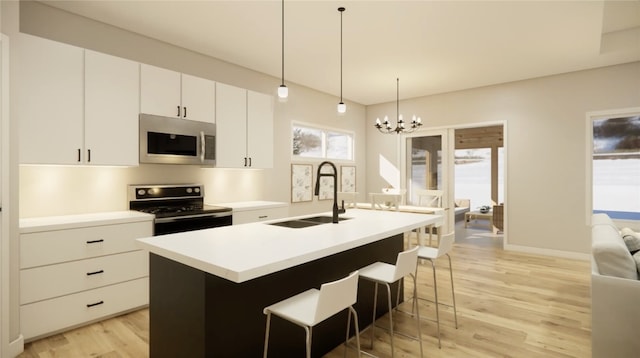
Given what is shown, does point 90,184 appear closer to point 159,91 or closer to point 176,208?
point 176,208

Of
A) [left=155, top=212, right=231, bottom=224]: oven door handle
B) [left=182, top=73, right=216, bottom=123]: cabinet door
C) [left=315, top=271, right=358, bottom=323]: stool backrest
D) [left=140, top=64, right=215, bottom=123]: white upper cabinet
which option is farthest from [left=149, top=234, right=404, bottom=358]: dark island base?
[left=182, top=73, right=216, bottom=123]: cabinet door

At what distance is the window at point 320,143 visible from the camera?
5594 mm

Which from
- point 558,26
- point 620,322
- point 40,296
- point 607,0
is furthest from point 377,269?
point 607,0

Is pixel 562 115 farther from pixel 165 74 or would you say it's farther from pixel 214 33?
pixel 165 74

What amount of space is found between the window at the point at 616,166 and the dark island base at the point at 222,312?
4.70 metres

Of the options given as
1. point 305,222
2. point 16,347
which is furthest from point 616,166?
point 16,347

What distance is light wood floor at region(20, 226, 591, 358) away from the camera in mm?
2420

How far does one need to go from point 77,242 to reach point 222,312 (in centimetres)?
175

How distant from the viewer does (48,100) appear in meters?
2.68

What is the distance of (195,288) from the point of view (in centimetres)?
168

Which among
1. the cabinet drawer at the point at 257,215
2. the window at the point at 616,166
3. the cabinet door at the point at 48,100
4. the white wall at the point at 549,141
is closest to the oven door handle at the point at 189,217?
the cabinet drawer at the point at 257,215

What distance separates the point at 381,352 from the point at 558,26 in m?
3.58

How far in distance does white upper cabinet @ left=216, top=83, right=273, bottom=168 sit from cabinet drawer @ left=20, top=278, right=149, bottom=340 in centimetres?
158

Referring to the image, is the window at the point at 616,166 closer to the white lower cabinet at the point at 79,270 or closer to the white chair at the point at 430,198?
the white chair at the point at 430,198
